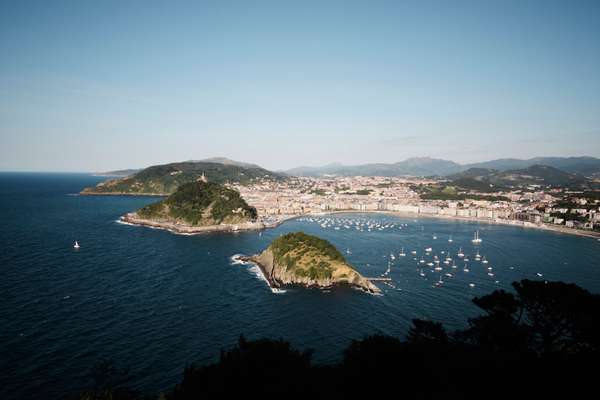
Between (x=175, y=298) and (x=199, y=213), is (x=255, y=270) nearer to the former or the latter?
(x=175, y=298)

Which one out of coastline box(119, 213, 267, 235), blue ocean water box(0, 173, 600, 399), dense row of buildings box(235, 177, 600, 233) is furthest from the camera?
dense row of buildings box(235, 177, 600, 233)

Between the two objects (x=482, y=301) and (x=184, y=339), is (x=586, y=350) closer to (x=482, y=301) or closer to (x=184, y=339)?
(x=482, y=301)

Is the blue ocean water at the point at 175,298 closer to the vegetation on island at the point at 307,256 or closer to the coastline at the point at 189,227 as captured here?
the vegetation on island at the point at 307,256

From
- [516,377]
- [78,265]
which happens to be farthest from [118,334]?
[516,377]

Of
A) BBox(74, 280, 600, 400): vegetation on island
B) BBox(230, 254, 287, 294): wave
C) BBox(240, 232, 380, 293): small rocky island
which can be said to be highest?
BBox(74, 280, 600, 400): vegetation on island

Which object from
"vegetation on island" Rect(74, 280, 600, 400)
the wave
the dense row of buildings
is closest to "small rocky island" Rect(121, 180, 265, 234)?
the dense row of buildings

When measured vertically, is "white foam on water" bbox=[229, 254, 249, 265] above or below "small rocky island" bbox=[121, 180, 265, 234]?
below

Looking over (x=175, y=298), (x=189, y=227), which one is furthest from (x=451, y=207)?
(x=175, y=298)

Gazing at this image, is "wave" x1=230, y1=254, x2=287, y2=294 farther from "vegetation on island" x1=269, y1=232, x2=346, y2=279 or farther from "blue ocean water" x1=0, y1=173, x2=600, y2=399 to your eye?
"vegetation on island" x1=269, y1=232, x2=346, y2=279
